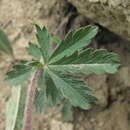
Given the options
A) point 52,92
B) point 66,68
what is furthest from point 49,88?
point 66,68

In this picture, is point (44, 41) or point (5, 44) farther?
point (5, 44)

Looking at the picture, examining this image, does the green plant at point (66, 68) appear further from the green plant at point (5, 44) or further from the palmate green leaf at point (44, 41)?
the green plant at point (5, 44)

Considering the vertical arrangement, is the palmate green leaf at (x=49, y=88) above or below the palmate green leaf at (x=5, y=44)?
below

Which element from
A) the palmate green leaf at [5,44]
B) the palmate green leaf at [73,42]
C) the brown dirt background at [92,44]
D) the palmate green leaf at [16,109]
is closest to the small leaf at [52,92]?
the palmate green leaf at [73,42]

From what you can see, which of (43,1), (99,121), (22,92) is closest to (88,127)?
(99,121)

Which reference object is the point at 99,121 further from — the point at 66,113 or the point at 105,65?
the point at 105,65

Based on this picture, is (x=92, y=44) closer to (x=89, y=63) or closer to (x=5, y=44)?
(x=5, y=44)
